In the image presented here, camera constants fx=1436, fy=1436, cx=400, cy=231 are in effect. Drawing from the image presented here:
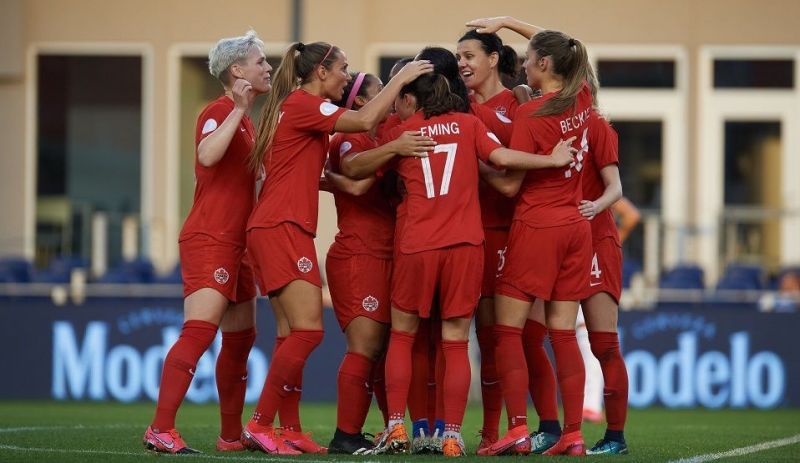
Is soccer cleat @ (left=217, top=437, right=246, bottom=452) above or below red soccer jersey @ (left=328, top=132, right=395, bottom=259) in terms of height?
below

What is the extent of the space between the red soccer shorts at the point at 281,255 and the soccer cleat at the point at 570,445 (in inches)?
54.8

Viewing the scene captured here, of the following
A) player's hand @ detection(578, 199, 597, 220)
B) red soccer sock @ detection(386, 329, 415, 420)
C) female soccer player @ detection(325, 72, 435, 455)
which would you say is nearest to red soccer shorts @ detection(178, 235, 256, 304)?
female soccer player @ detection(325, 72, 435, 455)

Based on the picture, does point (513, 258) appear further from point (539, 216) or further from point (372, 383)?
point (372, 383)

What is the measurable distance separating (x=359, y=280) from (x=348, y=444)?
80 centimetres

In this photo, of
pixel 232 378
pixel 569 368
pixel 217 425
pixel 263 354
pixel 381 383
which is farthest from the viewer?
pixel 263 354

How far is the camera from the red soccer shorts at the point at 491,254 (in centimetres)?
708

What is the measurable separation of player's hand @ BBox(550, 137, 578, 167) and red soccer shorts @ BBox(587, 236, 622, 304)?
1.86ft

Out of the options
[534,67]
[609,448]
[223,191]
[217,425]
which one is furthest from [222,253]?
[217,425]

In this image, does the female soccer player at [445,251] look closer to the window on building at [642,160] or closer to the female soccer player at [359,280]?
the female soccer player at [359,280]

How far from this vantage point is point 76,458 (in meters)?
6.56

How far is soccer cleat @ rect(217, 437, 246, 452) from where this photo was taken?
7141 mm

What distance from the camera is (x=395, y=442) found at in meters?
6.70

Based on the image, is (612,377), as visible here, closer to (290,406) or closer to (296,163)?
(290,406)

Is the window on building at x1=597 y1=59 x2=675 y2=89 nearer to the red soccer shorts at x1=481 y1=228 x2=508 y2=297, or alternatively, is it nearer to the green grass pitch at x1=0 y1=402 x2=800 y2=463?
the green grass pitch at x1=0 y1=402 x2=800 y2=463
